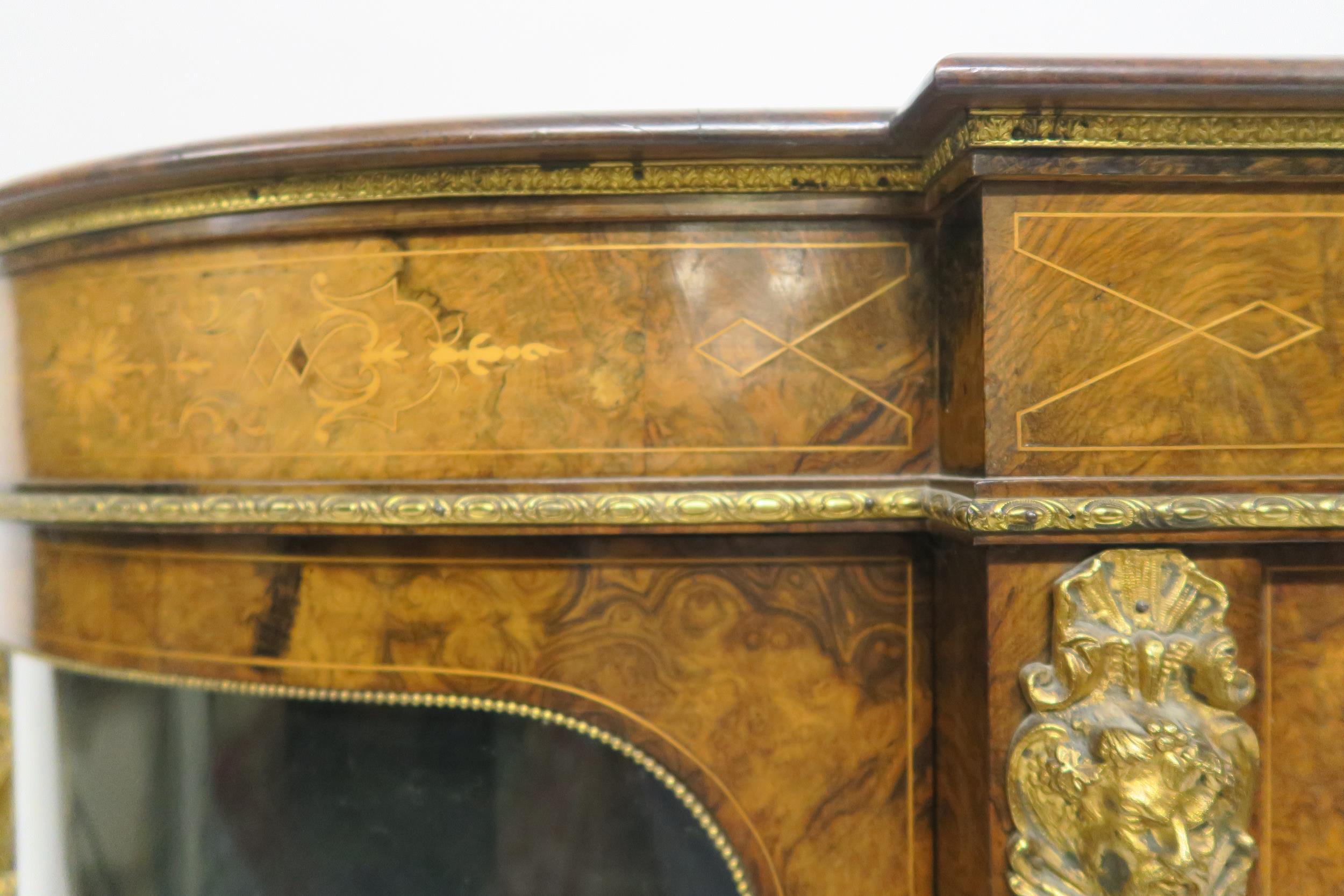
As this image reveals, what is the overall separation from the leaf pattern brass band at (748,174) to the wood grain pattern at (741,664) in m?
0.32

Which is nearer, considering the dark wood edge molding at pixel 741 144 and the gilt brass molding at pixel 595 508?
the dark wood edge molding at pixel 741 144

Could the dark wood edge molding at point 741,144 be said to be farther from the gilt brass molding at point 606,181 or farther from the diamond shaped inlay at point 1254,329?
the diamond shaped inlay at point 1254,329

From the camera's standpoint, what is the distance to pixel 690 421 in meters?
0.79

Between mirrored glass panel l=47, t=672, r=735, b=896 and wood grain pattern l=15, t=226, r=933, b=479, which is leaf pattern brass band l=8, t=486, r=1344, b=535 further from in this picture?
mirrored glass panel l=47, t=672, r=735, b=896

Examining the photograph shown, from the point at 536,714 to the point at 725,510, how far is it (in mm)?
265

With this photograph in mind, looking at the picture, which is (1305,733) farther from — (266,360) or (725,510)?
(266,360)

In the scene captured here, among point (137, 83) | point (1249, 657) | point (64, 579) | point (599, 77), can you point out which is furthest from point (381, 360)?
point (137, 83)

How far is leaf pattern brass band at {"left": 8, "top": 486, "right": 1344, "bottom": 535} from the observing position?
0.69 meters

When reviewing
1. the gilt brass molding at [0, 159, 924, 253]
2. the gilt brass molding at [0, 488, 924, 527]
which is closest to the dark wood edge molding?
the gilt brass molding at [0, 159, 924, 253]

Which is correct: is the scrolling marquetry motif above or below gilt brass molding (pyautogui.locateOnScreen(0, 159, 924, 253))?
below

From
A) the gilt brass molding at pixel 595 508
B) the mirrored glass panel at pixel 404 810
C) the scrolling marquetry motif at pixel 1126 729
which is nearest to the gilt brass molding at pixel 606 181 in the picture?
the gilt brass molding at pixel 595 508

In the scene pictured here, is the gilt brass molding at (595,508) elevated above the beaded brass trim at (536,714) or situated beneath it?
elevated above

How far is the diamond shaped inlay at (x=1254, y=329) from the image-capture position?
2.34ft

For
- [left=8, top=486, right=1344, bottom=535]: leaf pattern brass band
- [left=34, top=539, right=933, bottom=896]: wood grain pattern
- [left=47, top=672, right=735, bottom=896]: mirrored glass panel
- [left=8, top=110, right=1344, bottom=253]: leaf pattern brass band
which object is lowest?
[left=47, top=672, right=735, bottom=896]: mirrored glass panel
